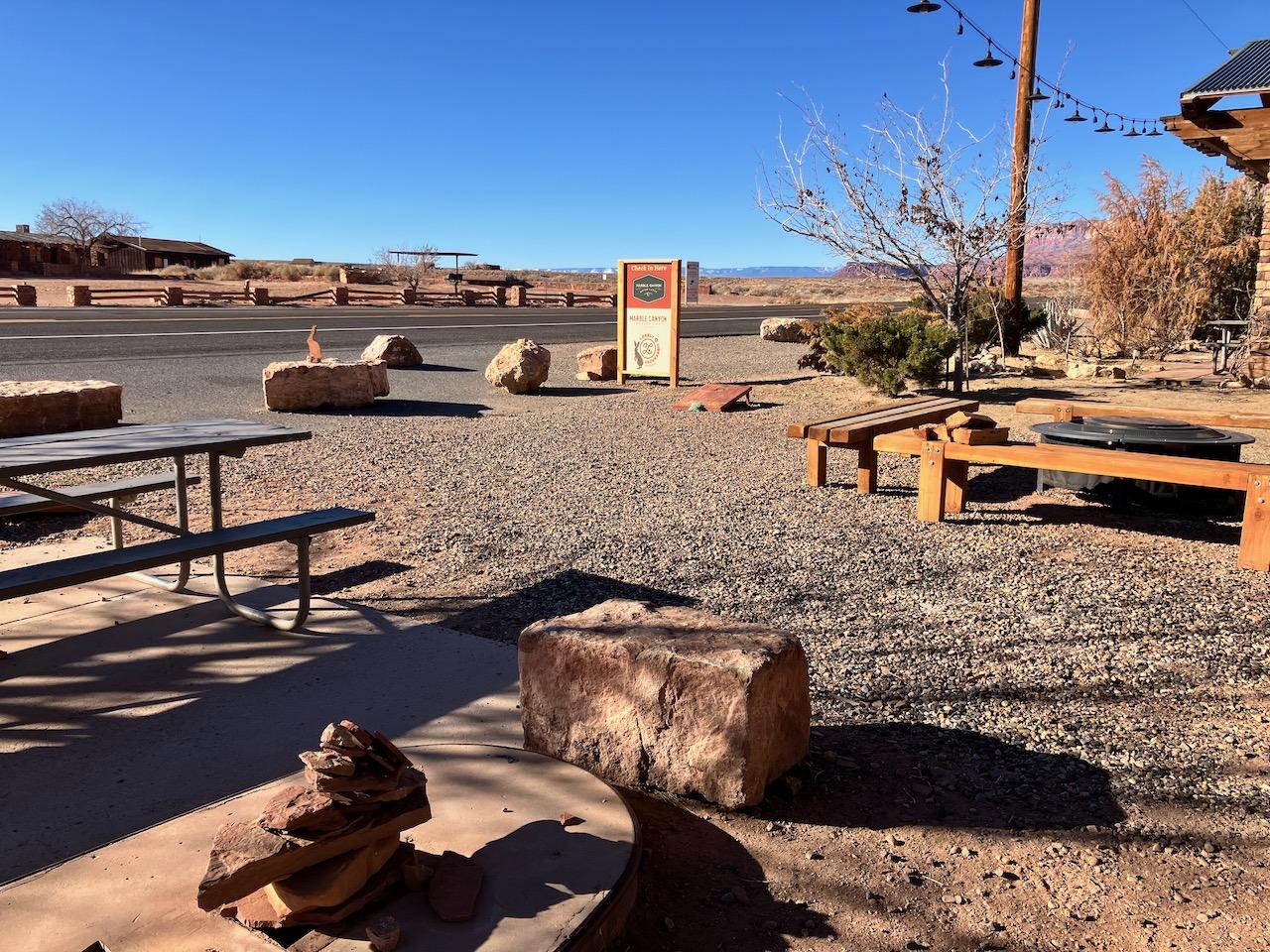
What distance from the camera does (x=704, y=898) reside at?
2459 mm

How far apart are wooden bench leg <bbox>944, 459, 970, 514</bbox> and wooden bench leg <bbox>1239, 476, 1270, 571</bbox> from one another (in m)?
1.59

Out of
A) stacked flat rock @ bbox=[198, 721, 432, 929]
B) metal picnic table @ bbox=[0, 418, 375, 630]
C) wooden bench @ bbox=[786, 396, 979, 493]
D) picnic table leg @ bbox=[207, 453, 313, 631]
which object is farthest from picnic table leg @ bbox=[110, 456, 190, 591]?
wooden bench @ bbox=[786, 396, 979, 493]

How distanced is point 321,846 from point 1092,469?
15.9 feet

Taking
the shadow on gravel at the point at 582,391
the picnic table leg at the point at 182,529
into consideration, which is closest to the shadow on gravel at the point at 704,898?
the picnic table leg at the point at 182,529

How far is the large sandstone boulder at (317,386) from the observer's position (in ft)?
37.3

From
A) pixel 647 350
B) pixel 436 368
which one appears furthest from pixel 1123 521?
pixel 436 368

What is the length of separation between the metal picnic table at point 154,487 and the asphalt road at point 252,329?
36.4 ft

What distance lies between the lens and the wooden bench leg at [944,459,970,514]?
6414 mm

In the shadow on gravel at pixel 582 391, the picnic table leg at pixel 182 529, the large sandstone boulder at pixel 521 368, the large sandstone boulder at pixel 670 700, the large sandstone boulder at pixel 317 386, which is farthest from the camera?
the shadow on gravel at pixel 582 391

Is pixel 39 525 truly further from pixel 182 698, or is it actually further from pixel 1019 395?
pixel 1019 395

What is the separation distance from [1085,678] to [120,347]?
18299 mm

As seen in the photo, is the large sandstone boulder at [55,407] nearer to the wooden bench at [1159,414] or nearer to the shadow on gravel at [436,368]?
the wooden bench at [1159,414]

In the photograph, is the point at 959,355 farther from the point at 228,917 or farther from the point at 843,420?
the point at 228,917

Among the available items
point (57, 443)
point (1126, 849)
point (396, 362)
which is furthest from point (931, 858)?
point (396, 362)
